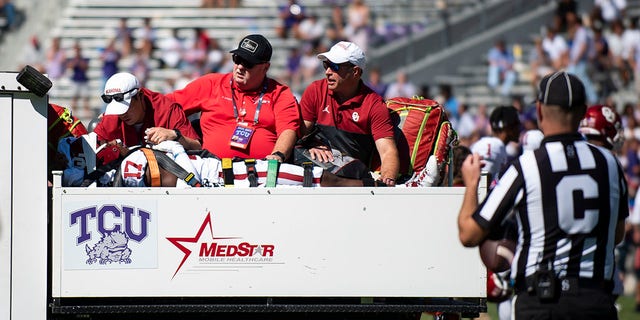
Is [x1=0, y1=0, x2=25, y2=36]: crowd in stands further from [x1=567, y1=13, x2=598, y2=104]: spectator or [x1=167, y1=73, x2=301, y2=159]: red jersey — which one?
[x1=167, y1=73, x2=301, y2=159]: red jersey

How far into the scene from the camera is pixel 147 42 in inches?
910

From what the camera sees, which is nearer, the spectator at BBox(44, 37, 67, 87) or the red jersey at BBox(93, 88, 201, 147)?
the red jersey at BBox(93, 88, 201, 147)

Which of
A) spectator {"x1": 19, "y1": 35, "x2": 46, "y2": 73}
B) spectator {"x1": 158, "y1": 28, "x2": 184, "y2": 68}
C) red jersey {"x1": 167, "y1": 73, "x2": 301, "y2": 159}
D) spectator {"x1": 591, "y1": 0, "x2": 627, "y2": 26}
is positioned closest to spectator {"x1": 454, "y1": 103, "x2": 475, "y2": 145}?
spectator {"x1": 591, "y1": 0, "x2": 627, "y2": 26}

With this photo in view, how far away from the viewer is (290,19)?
2341 cm

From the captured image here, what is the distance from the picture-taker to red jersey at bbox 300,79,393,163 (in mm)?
7930

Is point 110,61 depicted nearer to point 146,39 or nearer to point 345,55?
point 146,39

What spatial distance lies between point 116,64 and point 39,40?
10.3ft

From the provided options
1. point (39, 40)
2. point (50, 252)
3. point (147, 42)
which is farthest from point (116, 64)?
point (50, 252)

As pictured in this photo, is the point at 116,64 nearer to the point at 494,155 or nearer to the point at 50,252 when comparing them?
the point at 494,155

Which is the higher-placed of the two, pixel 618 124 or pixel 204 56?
pixel 204 56

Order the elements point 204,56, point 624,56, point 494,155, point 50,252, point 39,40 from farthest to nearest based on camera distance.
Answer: point 39,40, point 204,56, point 624,56, point 494,155, point 50,252

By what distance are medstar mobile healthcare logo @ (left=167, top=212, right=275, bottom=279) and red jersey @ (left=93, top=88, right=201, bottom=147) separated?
140 cm

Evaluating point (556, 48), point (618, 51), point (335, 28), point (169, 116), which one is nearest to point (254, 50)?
point (169, 116)

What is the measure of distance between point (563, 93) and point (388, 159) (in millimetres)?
2566
